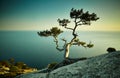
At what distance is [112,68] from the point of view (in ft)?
A: 36.1

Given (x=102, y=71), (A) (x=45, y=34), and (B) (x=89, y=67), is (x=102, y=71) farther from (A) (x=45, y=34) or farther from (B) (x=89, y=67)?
(A) (x=45, y=34)

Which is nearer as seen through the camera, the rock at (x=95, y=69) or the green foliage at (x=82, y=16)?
the rock at (x=95, y=69)

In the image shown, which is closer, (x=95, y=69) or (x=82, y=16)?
(x=95, y=69)

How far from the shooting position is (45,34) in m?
43.4

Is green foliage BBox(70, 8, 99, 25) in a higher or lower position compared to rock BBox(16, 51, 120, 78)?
higher

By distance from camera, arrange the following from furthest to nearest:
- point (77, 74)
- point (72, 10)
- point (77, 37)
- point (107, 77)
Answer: point (77, 37) → point (72, 10) → point (77, 74) → point (107, 77)

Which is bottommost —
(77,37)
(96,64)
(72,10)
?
(96,64)

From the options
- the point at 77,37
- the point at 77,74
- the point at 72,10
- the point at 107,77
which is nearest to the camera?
the point at 107,77

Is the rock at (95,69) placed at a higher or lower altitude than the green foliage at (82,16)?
lower

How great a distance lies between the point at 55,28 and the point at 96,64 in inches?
1245

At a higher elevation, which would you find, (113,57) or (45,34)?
(45,34)

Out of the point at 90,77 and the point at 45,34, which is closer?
the point at 90,77

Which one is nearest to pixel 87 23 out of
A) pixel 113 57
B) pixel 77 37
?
pixel 77 37

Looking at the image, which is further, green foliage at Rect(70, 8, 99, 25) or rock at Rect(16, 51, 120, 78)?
green foliage at Rect(70, 8, 99, 25)
